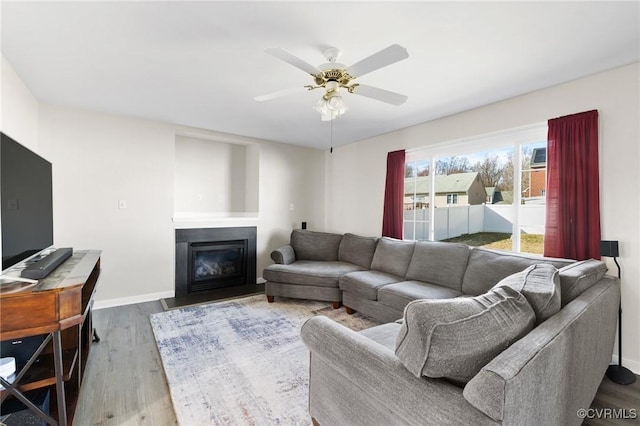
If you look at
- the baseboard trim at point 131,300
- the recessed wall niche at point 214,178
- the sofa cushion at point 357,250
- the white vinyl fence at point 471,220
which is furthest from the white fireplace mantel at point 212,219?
the white vinyl fence at point 471,220

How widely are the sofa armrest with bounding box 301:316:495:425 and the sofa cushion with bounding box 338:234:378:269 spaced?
251 centimetres

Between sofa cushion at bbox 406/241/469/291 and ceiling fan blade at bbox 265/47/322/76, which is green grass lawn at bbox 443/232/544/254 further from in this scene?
ceiling fan blade at bbox 265/47/322/76

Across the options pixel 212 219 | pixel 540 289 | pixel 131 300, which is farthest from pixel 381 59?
pixel 131 300

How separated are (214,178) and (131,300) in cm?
212

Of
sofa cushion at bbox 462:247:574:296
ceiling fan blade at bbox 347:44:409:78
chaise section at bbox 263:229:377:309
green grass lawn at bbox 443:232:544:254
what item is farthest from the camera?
chaise section at bbox 263:229:377:309

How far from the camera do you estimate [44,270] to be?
1561 millimetres

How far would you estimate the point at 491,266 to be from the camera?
272 cm

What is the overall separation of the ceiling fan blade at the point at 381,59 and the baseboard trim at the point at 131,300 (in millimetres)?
3664

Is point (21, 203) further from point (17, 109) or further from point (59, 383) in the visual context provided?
point (17, 109)

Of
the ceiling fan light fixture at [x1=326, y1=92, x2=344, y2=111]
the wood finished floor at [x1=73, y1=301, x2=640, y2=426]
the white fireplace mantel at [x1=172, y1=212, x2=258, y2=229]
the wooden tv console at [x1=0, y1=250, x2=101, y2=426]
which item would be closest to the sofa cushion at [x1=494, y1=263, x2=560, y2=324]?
the wood finished floor at [x1=73, y1=301, x2=640, y2=426]

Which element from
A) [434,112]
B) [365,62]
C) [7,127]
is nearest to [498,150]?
[434,112]

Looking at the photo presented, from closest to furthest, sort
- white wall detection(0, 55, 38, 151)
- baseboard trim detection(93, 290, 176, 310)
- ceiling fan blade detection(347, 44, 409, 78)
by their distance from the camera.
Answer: ceiling fan blade detection(347, 44, 409, 78) → white wall detection(0, 55, 38, 151) → baseboard trim detection(93, 290, 176, 310)

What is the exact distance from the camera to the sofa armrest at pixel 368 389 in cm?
94

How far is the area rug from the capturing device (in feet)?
5.84
